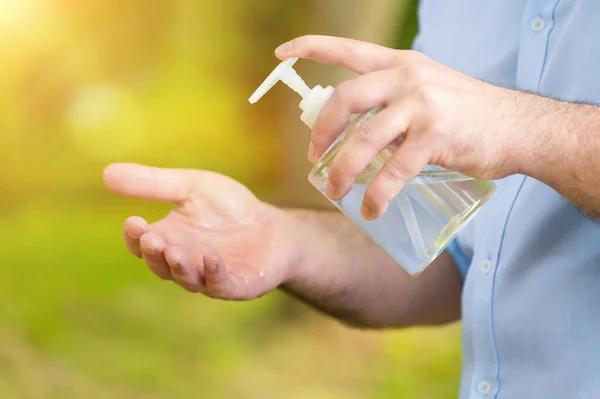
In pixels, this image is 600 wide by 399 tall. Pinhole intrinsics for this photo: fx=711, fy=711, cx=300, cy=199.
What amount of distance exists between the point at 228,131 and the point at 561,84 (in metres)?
0.97

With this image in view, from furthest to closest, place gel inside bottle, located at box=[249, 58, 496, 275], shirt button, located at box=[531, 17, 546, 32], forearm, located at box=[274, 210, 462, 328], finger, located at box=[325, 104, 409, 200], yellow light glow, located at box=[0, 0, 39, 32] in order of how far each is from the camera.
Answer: yellow light glow, located at box=[0, 0, 39, 32]
forearm, located at box=[274, 210, 462, 328]
shirt button, located at box=[531, 17, 546, 32]
gel inside bottle, located at box=[249, 58, 496, 275]
finger, located at box=[325, 104, 409, 200]

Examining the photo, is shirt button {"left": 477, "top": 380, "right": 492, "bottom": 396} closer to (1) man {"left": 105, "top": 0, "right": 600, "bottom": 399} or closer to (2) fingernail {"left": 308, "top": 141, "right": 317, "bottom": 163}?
(1) man {"left": 105, "top": 0, "right": 600, "bottom": 399}

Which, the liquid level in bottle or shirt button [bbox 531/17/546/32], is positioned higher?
shirt button [bbox 531/17/546/32]

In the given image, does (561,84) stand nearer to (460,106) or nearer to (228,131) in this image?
(460,106)

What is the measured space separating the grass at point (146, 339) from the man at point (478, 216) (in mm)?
705

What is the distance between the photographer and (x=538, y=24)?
0.68 m

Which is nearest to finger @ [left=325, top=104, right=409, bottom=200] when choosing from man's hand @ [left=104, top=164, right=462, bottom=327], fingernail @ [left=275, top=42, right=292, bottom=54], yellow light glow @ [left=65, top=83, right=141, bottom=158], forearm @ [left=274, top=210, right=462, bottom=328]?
fingernail @ [left=275, top=42, right=292, bottom=54]

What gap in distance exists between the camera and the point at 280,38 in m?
1.56

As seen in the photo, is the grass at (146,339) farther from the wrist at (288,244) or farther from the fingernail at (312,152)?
the fingernail at (312,152)

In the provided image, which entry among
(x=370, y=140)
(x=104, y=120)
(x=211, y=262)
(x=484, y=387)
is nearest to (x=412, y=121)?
(x=370, y=140)

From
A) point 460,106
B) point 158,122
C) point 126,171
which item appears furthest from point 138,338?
point 460,106

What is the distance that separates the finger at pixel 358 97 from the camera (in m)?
0.45

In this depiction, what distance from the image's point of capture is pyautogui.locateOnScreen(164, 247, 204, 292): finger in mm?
614

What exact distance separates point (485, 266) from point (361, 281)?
179 mm
